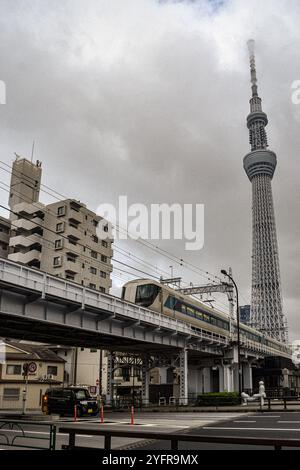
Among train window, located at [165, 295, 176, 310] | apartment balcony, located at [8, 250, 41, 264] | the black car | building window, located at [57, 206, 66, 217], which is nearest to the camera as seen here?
the black car

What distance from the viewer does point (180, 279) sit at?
67.8m

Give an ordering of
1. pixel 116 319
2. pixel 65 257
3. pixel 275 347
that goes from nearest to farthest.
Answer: pixel 116 319 → pixel 65 257 → pixel 275 347

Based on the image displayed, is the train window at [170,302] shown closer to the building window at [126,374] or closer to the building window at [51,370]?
the building window at [51,370]

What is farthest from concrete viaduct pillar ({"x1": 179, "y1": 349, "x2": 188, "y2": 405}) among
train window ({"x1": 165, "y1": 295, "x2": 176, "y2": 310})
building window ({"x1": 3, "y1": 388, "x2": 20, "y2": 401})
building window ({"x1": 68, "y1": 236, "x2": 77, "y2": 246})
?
building window ({"x1": 68, "y1": 236, "x2": 77, "y2": 246})

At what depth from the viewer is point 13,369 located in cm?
4697

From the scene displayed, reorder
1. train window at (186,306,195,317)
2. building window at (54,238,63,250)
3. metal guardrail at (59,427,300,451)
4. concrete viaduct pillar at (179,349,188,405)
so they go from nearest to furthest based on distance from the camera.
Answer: metal guardrail at (59,427,300,451) < concrete viaduct pillar at (179,349,188,405) < train window at (186,306,195,317) < building window at (54,238,63,250)

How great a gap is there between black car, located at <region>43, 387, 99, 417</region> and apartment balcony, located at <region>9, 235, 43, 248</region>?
47.1 m

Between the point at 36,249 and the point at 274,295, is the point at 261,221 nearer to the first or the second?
the point at 274,295

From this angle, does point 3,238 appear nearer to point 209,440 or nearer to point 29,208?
point 29,208

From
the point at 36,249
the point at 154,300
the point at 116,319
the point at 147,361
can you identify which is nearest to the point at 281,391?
the point at 147,361

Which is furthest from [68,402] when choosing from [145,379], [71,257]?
[71,257]

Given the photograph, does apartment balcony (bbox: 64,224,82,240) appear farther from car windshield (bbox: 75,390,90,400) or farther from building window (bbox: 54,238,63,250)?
car windshield (bbox: 75,390,90,400)

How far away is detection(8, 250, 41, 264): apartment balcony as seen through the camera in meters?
73.4
